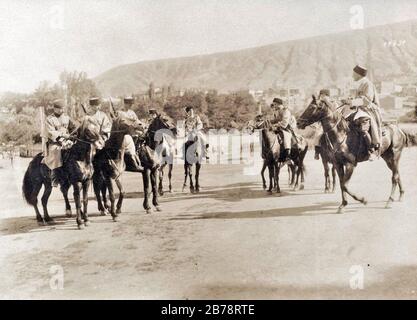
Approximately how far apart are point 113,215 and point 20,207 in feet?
7.49

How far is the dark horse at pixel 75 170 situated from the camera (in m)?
8.19

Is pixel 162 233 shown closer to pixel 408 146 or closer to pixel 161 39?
pixel 161 39

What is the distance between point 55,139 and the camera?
8320 millimetres

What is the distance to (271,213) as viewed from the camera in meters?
8.83

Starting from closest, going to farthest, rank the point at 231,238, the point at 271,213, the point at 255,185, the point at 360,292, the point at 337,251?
the point at 360,292, the point at 337,251, the point at 231,238, the point at 271,213, the point at 255,185

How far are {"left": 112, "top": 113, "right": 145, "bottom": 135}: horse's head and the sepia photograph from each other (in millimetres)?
33

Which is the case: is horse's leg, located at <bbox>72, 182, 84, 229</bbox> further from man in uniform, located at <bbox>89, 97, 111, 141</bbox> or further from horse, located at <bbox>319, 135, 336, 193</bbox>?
horse, located at <bbox>319, 135, 336, 193</bbox>

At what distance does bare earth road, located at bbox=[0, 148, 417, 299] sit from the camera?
6.80 m

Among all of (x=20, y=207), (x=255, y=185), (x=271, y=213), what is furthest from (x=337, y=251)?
(x=20, y=207)

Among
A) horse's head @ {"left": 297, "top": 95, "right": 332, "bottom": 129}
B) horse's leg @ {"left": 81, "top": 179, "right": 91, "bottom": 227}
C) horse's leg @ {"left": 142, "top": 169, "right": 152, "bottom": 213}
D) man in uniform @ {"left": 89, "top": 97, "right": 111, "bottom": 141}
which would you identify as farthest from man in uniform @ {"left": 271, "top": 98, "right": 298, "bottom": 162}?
horse's leg @ {"left": 81, "top": 179, "right": 91, "bottom": 227}

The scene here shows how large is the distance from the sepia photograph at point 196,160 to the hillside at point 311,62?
5cm

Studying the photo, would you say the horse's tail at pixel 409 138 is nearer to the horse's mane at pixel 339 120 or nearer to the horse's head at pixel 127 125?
the horse's mane at pixel 339 120

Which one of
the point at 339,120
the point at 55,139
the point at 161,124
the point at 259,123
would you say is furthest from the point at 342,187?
the point at 55,139

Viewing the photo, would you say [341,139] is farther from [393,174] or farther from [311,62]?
[311,62]
